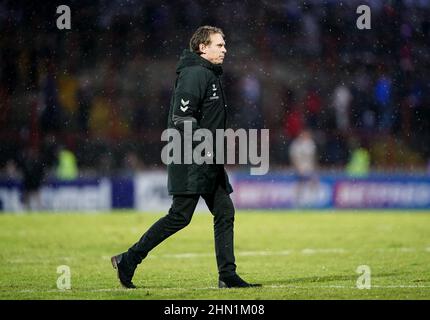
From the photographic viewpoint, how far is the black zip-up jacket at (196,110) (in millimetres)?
8734

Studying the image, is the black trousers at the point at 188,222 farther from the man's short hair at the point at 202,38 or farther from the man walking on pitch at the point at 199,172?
the man's short hair at the point at 202,38

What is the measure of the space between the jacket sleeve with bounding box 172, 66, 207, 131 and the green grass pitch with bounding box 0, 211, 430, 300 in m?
1.53

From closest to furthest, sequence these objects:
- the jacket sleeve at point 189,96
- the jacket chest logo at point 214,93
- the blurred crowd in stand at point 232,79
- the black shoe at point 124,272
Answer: the jacket sleeve at point 189,96 < the jacket chest logo at point 214,93 < the black shoe at point 124,272 < the blurred crowd in stand at point 232,79

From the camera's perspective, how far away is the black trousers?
8.92m

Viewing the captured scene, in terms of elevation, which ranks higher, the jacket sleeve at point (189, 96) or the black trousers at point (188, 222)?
the jacket sleeve at point (189, 96)

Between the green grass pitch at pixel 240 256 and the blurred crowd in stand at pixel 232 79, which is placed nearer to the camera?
the green grass pitch at pixel 240 256

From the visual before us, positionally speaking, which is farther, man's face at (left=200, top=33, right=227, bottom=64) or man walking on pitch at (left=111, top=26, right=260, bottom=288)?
man's face at (left=200, top=33, right=227, bottom=64)

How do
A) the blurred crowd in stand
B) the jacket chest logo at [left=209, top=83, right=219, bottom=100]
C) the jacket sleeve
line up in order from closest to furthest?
the jacket sleeve → the jacket chest logo at [left=209, top=83, right=219, bottom=100] → the blurred crowd in stand

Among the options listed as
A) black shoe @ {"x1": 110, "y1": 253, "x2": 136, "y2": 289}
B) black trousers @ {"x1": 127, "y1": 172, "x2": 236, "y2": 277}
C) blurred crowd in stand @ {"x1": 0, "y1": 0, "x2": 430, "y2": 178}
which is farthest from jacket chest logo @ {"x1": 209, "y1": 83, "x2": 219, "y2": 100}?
blurred crowd in stand @ {"x1": 0, "y1": 0, "x2": 430, "y2": 178}

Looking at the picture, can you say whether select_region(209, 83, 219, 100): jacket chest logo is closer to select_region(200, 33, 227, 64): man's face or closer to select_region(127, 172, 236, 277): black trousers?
select_region(200, 33, 227, 64): man's face

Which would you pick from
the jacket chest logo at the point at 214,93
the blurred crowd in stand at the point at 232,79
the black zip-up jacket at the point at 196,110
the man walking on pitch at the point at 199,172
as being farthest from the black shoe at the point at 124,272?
the blurred crowd in stand at the point at 232,79
